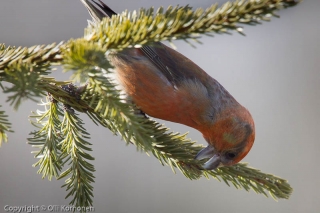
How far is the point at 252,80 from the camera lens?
16.6 ft

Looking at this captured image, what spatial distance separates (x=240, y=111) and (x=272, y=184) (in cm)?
74

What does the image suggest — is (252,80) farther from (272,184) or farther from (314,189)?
(272,184)

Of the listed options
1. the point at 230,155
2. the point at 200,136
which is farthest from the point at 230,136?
the point at 200,136

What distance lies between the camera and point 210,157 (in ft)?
6.62

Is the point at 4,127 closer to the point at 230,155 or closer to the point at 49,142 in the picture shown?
the point at 49,142

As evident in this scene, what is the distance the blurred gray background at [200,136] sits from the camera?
4.53 m

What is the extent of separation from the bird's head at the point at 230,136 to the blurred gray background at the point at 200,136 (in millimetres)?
2126

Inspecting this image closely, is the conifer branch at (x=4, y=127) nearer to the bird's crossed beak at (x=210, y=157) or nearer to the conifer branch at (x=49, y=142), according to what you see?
the conifer branch at (x=49, y=142)

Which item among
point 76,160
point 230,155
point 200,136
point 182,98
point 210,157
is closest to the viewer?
point 76,160

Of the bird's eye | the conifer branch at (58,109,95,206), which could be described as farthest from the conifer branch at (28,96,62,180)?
the bird's eye

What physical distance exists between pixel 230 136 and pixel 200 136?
7.49 feet

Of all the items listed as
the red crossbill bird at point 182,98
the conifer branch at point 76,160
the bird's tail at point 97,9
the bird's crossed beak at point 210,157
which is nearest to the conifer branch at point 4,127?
the conifer branch at point 76,160

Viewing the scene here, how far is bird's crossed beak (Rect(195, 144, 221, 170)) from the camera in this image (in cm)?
183

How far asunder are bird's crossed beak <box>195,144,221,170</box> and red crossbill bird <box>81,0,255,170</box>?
13 mm
